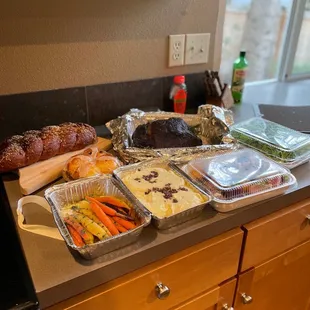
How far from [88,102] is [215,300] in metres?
0.74

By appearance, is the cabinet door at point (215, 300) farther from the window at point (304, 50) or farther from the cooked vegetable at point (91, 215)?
the window at point (304, 50)

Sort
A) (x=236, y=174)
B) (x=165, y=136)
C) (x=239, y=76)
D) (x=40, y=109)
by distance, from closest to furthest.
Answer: (x=236, y=174), (x=165, y=136), (x=40, y=109), (x=239, y=76)

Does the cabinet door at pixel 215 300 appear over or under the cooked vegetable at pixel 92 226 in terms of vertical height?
under

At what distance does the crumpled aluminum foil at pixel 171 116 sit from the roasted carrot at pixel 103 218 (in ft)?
0.75

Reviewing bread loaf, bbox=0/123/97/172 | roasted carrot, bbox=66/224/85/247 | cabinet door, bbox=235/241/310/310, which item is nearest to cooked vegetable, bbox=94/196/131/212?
roasted carrot, bbox=66/224/85/247

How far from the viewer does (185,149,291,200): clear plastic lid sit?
805 millimetres

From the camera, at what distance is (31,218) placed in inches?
29.5

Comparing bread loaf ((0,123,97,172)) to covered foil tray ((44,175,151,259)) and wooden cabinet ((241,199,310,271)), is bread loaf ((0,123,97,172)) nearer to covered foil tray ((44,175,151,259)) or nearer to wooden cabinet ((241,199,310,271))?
covered foil tray ((44,175,151,259))

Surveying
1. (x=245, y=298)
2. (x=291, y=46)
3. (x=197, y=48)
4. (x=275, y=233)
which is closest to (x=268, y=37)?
(x=291, y=46)

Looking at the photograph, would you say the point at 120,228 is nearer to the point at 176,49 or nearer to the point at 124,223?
the point at 124,223

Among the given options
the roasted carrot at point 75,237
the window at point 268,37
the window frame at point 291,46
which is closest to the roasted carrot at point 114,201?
the roasted carrot at point 75,237

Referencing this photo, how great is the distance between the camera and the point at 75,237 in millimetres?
660

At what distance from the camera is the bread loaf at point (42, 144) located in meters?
0.86

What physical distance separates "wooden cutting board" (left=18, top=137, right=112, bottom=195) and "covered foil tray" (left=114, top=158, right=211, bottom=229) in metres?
0.18
